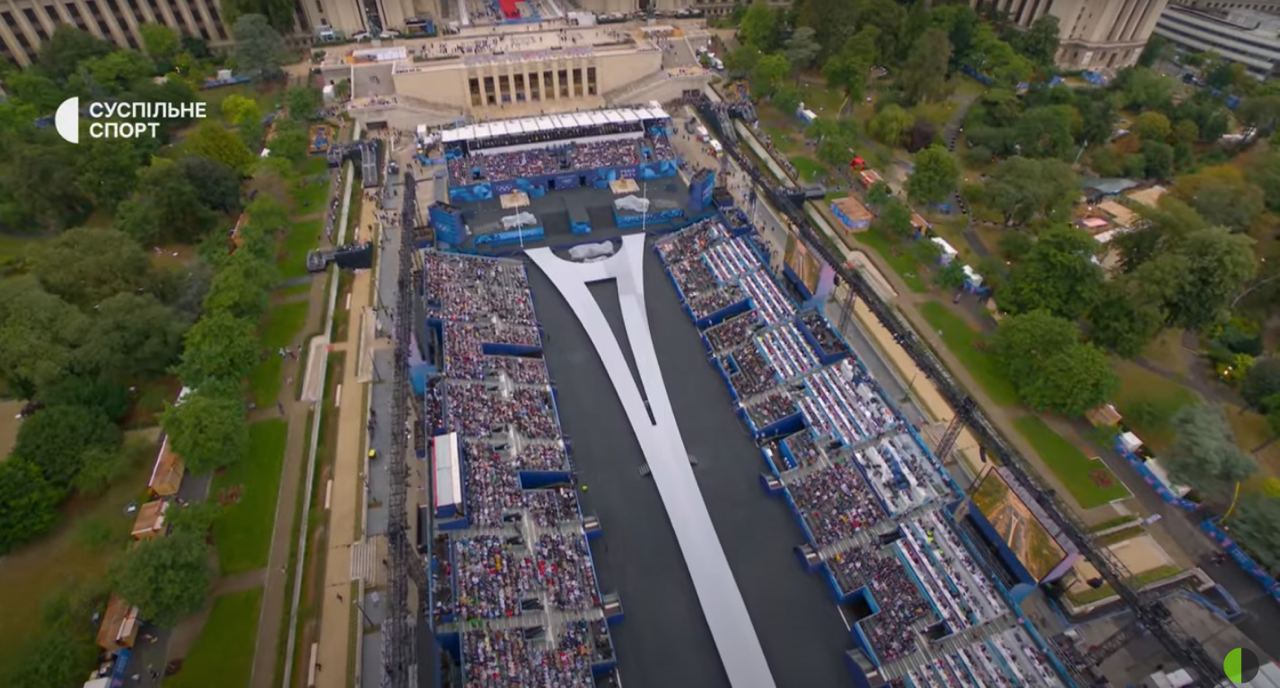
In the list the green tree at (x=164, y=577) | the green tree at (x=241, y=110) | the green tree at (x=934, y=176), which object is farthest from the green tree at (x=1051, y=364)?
the green tree at (x=241, y=110)

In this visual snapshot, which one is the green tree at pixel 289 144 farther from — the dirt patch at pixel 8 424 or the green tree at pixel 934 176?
the green tree at pixel 934 176

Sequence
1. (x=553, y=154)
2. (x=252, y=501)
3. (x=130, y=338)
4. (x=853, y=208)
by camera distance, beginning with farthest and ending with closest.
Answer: (x=553, y=154)
(x=853, y=208)
(x=130, y=338)
(x=252, y=501)

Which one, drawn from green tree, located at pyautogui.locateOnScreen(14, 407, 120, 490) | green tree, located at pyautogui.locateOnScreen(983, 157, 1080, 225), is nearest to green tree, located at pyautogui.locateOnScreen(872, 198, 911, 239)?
green tree, located at pyautogui.locateOnScreen(983, 157, 1080, 225)

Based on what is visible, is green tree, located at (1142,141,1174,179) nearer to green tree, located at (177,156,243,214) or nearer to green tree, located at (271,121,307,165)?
green tree, located at (271,121,307,165)

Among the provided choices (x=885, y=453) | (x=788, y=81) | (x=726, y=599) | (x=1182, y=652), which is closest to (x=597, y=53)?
(x=788, y=81)

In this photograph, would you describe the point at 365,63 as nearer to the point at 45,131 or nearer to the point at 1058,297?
the point at 45,131

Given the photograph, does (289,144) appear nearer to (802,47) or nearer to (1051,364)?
(802,47)

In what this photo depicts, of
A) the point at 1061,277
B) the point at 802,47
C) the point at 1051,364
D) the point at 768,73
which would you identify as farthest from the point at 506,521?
the point at 802,47
